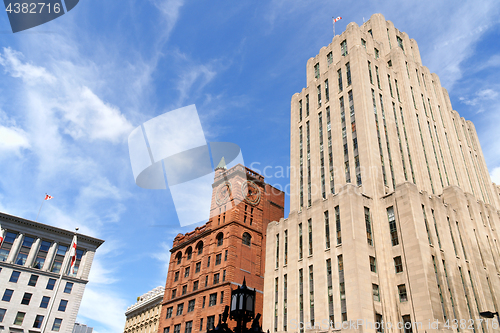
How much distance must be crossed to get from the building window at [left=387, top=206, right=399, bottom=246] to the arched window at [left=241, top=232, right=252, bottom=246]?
2980 centimetres

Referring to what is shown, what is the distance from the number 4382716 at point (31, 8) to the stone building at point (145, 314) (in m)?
83.4

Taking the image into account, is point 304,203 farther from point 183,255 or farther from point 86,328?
point 86,328

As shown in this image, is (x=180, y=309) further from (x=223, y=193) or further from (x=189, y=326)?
(x=223, y=193)

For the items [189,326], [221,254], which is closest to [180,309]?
[189,326]

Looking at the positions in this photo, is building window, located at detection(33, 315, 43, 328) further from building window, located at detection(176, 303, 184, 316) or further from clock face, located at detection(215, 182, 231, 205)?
clock face, located at detection(215, 182, 231, 205)

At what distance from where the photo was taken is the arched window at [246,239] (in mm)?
67556

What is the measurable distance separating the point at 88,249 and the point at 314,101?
5291 centimetres

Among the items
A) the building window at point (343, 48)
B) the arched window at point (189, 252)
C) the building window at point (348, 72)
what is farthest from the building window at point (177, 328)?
the building window at point (343, 48)

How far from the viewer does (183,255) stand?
76562mm

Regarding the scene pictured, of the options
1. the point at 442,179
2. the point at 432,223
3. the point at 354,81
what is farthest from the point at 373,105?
the point at 432,223

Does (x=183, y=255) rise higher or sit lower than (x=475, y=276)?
higher

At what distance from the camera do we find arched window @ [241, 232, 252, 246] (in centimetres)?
6756

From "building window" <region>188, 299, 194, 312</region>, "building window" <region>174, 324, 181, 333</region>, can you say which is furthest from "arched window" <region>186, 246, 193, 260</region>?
"building window" <region>174, 324, 181, 333</region>

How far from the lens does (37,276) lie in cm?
6347
